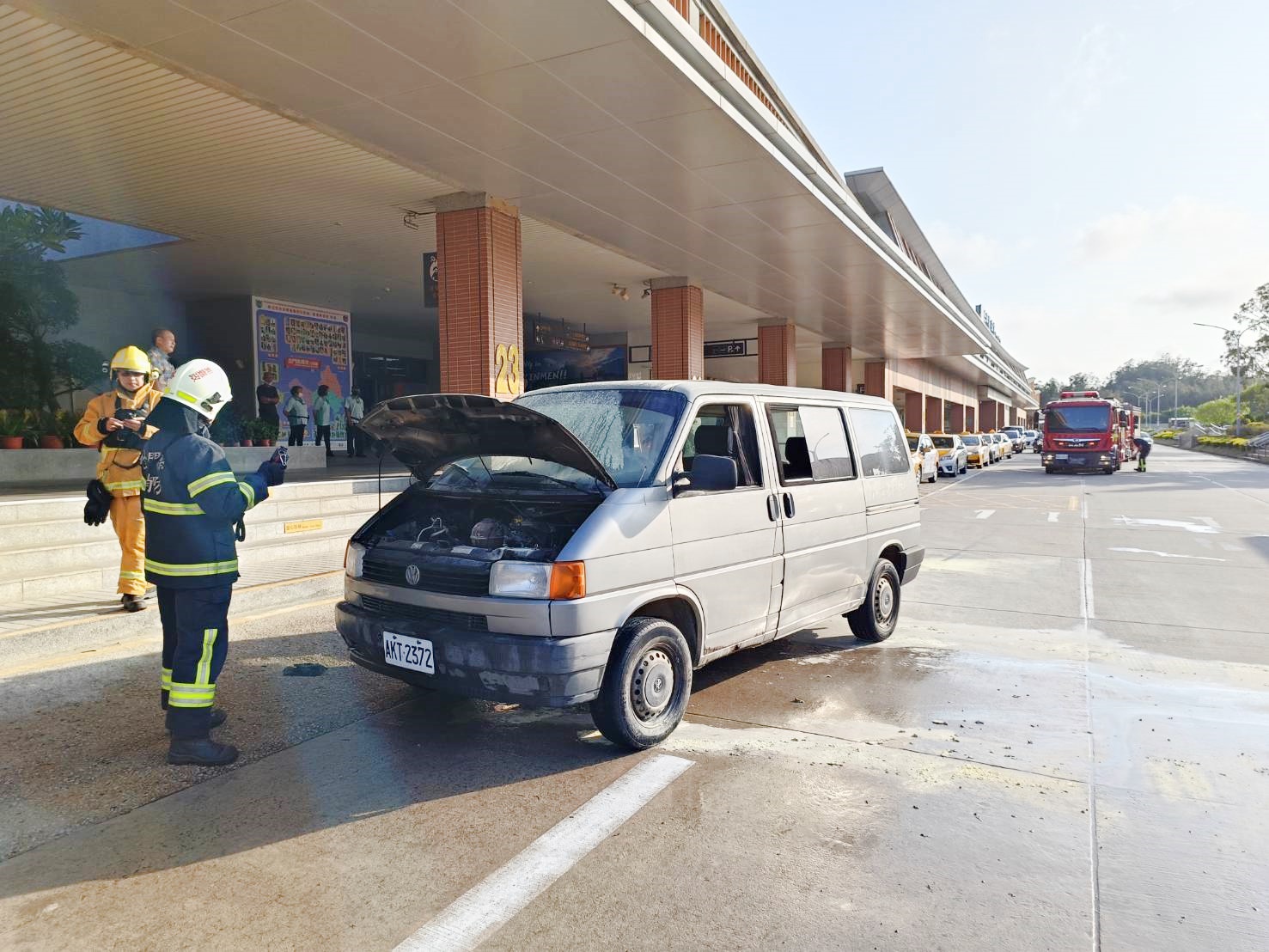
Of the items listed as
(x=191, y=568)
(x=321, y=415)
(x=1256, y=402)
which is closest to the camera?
(x=191, y=568)

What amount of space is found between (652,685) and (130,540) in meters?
4.48

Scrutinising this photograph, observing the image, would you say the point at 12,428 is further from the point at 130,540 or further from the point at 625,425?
the point at 625,425

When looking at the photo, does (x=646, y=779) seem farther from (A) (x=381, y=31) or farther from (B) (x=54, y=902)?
(A) (x=381, y=31)

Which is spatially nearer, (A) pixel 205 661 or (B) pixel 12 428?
(A) pixel 205 661

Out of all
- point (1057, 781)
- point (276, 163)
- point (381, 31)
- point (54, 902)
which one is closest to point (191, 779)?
point (54, 902)

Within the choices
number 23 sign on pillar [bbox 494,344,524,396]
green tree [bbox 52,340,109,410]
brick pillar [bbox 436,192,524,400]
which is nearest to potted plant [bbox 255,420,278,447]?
green tree [bbox 52,340,109,410]

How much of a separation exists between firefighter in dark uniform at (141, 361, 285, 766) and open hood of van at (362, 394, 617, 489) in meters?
0.80

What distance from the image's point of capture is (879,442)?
6.48m

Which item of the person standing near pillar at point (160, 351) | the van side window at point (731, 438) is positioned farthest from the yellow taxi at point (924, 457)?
the person standing near pillar at point (160, 351)

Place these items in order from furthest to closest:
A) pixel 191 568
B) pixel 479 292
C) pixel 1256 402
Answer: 1. pixel 1256 402
2. pixel 479 292
3. pixel 191 568

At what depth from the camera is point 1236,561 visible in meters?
10.3

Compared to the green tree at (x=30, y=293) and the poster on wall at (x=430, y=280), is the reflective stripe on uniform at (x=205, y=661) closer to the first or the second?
the poster on wall at (x=430, y=280)

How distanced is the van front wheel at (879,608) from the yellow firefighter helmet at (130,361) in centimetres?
560

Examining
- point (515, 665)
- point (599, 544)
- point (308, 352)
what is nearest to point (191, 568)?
point (515, 665)
